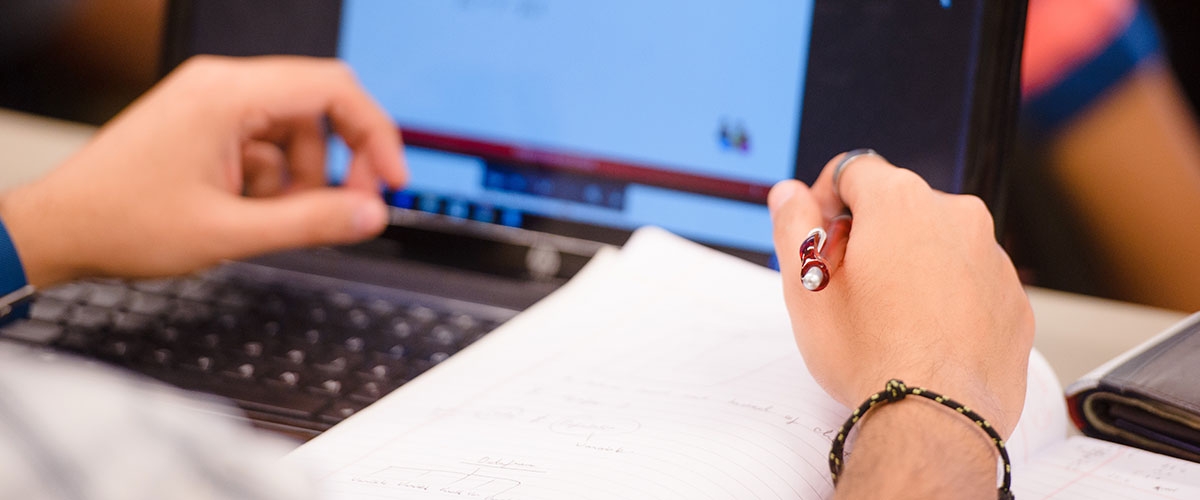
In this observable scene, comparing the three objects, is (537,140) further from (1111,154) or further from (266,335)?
(1111,154)

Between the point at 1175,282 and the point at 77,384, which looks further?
the point at 1175,282

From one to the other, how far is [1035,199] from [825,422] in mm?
419

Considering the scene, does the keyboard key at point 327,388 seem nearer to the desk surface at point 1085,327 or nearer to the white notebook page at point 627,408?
the white notebook page at point 627,408

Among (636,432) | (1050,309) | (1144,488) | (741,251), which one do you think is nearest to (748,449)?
(636,432)

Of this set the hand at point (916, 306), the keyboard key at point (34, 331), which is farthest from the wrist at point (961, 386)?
the keyboard key at point (34, 331)

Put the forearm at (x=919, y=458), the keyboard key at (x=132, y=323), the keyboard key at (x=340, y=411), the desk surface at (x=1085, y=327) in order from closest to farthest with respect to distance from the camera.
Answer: the forearm at (x=919, y=458)
the keyboard key at (x=340, y=411)
the keyboard key at (x=132, y=323)
the desk surface at (x=1085, y=327)

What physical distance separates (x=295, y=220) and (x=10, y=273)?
16cm

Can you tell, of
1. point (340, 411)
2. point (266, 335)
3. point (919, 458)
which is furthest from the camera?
point (266, 335)

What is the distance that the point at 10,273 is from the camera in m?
0.53

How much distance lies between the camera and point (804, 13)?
0.62m

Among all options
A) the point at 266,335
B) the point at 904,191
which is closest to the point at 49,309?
the point at 266,335

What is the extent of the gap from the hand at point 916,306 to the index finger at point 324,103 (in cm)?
32

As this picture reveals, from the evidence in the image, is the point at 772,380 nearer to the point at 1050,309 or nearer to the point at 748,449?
the point at 748,449

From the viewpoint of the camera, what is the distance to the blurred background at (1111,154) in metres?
0.67
